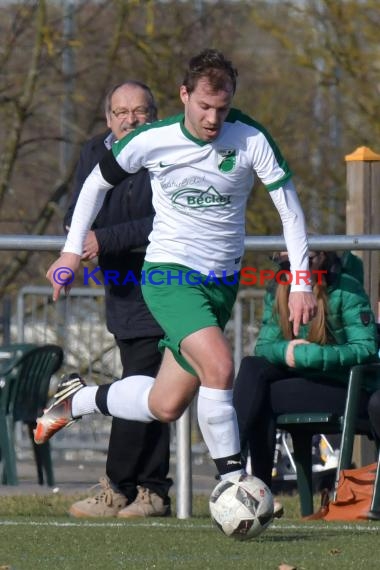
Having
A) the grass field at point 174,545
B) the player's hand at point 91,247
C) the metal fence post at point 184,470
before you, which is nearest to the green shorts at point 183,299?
the grass field at point 174,545

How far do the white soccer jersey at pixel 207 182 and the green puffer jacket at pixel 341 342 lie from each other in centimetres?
135

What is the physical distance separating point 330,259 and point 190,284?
167 cm

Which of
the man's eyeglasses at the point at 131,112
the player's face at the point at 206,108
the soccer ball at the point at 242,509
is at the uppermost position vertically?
the man's eyeglasses at the point at 131,112

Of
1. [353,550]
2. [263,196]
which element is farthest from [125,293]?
[263,196]

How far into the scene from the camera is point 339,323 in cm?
779

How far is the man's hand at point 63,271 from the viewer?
6328 millimetres

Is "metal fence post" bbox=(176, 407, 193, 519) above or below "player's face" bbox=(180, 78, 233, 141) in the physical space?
below

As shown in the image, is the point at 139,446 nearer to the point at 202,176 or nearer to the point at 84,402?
the point at 84,402

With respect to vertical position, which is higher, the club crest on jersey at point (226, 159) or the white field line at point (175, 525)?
the club crest on jersey at point (226, 159)

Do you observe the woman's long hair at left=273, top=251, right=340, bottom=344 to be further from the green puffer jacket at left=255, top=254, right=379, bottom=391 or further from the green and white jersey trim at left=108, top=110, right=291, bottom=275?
the green and white jersey trim at left=108, top=110, right=291, bottom=275

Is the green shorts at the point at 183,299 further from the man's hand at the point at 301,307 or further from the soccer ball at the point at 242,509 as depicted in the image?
the soccer ball at the point at 242,509

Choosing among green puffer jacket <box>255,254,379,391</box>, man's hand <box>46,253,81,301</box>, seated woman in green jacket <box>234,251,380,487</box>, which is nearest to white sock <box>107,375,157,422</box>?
man's hand <box>46,253,81,301</box>

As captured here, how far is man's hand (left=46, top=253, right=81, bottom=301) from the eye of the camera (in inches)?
249

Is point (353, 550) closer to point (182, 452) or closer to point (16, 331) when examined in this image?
point (182, 452)
